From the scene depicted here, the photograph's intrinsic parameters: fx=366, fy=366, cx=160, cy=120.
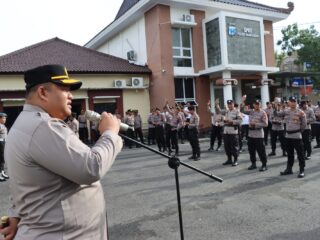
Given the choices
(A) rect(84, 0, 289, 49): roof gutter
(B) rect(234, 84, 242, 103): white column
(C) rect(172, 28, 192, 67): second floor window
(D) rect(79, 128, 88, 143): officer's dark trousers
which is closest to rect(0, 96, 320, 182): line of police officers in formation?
(D) rect(79, 128, 88, 143): officer's dark trousers

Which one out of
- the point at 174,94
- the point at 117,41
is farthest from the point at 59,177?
the point at 117,41

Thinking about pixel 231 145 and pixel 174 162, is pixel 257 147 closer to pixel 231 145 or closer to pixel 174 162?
pixel 231 145

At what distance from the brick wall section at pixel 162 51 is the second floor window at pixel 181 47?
490mm

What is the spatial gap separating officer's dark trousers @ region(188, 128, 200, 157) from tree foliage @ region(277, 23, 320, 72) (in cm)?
2778

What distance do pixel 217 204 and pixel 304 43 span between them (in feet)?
111

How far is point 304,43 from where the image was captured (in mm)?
36031

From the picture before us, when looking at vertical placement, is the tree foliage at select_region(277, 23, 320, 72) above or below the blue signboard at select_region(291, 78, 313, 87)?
above

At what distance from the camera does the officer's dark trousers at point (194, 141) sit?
11500 mm

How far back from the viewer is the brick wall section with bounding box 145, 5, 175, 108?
19.7m

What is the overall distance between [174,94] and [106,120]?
18.2 meters

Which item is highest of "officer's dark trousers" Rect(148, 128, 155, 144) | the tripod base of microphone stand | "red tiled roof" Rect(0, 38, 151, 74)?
Answer: "red tiled roof" Rect(0, 38, 151, 74)

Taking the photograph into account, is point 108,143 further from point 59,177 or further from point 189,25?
point 189,25

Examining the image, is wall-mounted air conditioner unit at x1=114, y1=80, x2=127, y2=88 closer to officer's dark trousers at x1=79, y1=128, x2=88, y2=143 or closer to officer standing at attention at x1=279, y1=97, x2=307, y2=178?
officer's dark trousers at x1=79, y1=128, x2=88, y2=143

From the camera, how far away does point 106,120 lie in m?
2.00
